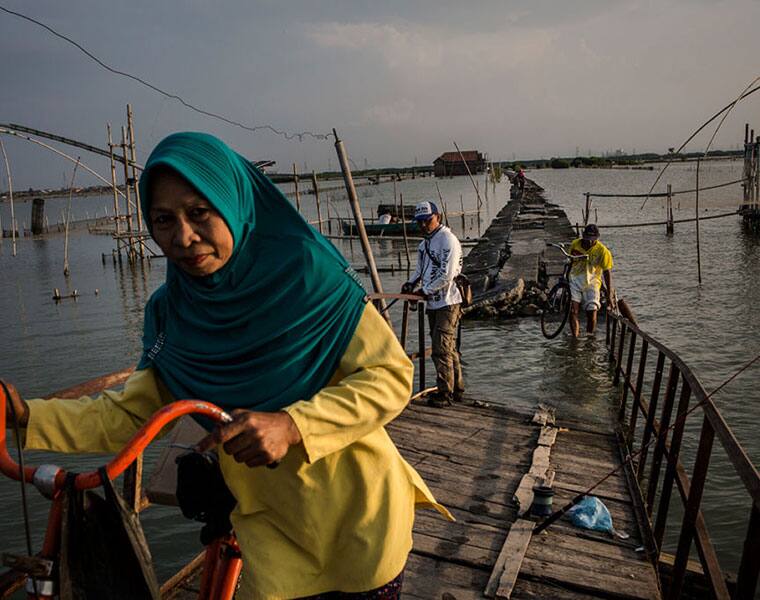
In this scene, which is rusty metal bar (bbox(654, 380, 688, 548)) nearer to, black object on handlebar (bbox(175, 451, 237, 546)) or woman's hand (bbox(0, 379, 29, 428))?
black object on handlebar (bbox(175, 451, 237, 546))

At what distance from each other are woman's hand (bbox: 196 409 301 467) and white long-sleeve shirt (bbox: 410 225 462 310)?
17.0 ft

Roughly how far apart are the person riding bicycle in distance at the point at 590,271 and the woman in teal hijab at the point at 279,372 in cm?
886

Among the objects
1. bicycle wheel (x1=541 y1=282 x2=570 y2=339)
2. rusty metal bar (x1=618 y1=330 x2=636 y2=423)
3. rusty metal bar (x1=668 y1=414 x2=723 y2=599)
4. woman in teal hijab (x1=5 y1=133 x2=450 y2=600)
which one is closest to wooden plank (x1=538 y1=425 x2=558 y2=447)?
rusty metal bar (x1=618 y1=330 x2=636 y2=423)

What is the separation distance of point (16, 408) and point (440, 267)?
5095 millimetres

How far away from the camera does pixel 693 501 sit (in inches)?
116

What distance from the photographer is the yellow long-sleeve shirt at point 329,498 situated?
1385mm

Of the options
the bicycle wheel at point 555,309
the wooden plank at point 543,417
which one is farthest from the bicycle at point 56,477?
the bicycle wheel at point 555,309

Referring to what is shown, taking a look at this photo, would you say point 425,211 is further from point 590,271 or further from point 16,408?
point 16,408

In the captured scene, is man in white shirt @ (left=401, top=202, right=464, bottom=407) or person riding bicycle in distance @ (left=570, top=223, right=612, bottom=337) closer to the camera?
man in white shirt @ (left=401, top=202, right=464, bottom=407)

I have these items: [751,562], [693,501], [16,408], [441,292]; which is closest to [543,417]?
[441,292]

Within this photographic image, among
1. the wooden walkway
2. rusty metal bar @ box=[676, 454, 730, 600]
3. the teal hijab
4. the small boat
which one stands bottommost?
the wooden walkway

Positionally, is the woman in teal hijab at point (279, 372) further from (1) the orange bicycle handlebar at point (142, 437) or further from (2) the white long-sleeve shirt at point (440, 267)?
(2) the white long-sleeve shirt at point (440, 267)

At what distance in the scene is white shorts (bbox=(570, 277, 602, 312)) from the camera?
408 inches

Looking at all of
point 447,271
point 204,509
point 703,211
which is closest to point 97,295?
point 447,271
